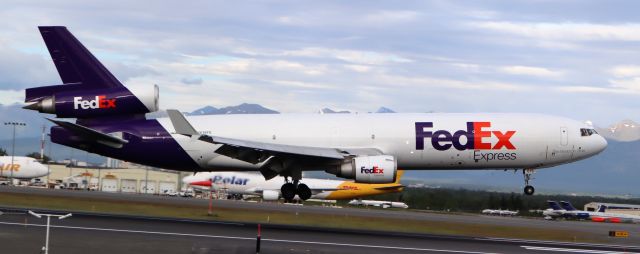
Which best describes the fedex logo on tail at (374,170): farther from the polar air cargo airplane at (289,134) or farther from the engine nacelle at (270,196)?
the engine nacelle at (270,196)

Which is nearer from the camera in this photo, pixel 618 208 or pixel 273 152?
pixel 273 152

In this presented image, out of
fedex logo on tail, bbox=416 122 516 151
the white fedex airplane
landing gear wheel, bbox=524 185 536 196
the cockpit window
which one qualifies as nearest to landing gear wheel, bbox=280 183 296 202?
fedex logo on tail, bbox=416 122 516 151

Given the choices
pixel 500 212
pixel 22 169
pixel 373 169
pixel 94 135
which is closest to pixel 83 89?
pixel 94 135

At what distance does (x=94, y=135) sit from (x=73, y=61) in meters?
3.82

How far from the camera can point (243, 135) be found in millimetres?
44781

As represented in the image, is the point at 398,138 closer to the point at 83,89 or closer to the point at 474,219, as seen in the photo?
the point at 83,89

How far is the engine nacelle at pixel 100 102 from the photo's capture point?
142ft

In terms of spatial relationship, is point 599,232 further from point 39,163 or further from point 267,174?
point 39,163

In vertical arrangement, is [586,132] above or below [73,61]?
below

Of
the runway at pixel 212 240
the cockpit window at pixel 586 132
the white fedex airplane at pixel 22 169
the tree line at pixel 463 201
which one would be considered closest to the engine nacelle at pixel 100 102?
the runway at pixel 212 240

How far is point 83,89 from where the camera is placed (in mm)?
43938

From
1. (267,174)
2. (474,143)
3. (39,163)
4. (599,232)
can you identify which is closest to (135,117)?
(267,174)

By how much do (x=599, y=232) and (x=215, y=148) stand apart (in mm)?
24487

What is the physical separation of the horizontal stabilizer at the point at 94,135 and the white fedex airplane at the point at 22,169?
7715cm
